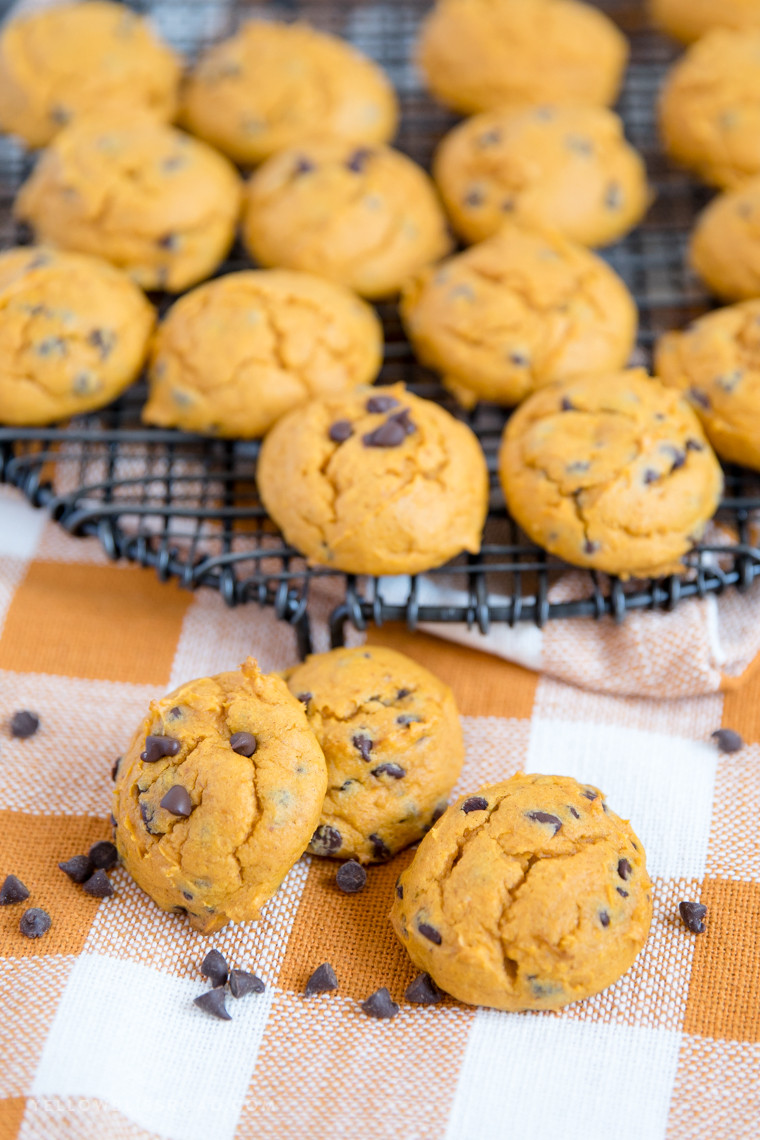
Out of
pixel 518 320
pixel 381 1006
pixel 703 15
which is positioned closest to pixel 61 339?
pixel 518 320

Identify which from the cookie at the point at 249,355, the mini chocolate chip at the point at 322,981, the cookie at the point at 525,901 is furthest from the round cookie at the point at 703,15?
the mini chocolate chip at the point at 322,981

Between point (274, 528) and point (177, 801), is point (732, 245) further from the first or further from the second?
point (177, 801)

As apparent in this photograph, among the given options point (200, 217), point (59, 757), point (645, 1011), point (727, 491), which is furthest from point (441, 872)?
point (200, 217)

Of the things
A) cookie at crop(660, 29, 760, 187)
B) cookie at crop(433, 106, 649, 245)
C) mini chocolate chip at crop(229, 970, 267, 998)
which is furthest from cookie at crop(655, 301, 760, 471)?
mini chocolate chip at crop(229, 970, 267, 998)

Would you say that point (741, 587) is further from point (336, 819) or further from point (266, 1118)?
point (266, 1118)

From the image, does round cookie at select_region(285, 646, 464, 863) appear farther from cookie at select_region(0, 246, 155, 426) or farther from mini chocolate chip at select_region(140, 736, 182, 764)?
cookie at select_region(0, 246, 155, 426)
